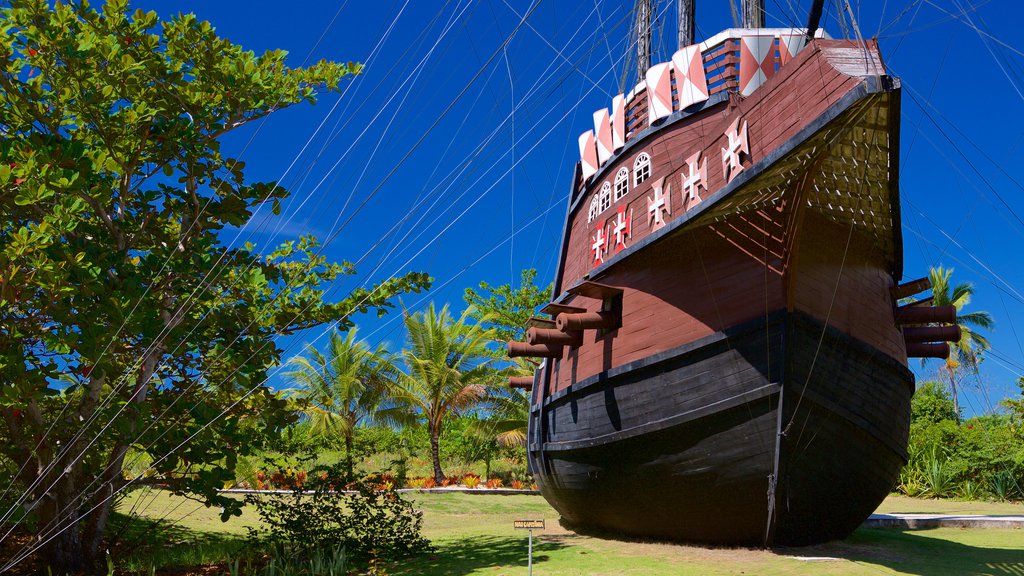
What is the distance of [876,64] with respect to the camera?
482 centimetres

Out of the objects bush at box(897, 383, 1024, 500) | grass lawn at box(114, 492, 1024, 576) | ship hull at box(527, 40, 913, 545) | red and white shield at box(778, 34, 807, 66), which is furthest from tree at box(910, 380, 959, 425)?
red and white shield at box(778, 34, 807, 66)

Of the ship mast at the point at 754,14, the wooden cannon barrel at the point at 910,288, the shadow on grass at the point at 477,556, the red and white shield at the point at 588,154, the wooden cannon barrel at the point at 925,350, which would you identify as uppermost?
the ship mast at the point at 754,14

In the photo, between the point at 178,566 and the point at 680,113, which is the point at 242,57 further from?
the point at 178,566

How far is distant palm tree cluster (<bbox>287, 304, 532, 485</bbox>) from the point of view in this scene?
22188 millimetres

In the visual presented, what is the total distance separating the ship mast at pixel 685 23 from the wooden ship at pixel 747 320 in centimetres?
415

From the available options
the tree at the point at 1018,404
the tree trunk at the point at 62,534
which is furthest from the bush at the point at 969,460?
the tree trunk at the point at 62,534

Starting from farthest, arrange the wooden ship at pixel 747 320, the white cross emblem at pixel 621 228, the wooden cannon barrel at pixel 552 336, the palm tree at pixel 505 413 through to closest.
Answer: the palm tree at pixel 505 413 < the white cross emblem at pixel 621 228 < the wooden cannon barrel at pixel 552 336 < the wooden ship at pixel 747 320

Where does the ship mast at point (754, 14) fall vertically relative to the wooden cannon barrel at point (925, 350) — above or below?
above

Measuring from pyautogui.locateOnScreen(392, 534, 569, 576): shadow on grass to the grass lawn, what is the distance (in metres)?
0.01

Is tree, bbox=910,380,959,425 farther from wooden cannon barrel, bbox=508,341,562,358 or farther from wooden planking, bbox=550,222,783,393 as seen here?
wooden planking, bbox=550,222,783,393

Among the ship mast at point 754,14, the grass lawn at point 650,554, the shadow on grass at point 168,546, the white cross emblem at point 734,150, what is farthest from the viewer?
the ship mast at point 754,14

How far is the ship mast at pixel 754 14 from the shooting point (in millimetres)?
10609

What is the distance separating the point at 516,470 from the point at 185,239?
20.1m

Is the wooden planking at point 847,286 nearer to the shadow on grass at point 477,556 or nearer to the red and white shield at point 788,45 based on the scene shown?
the red and white shield at point 788,45
